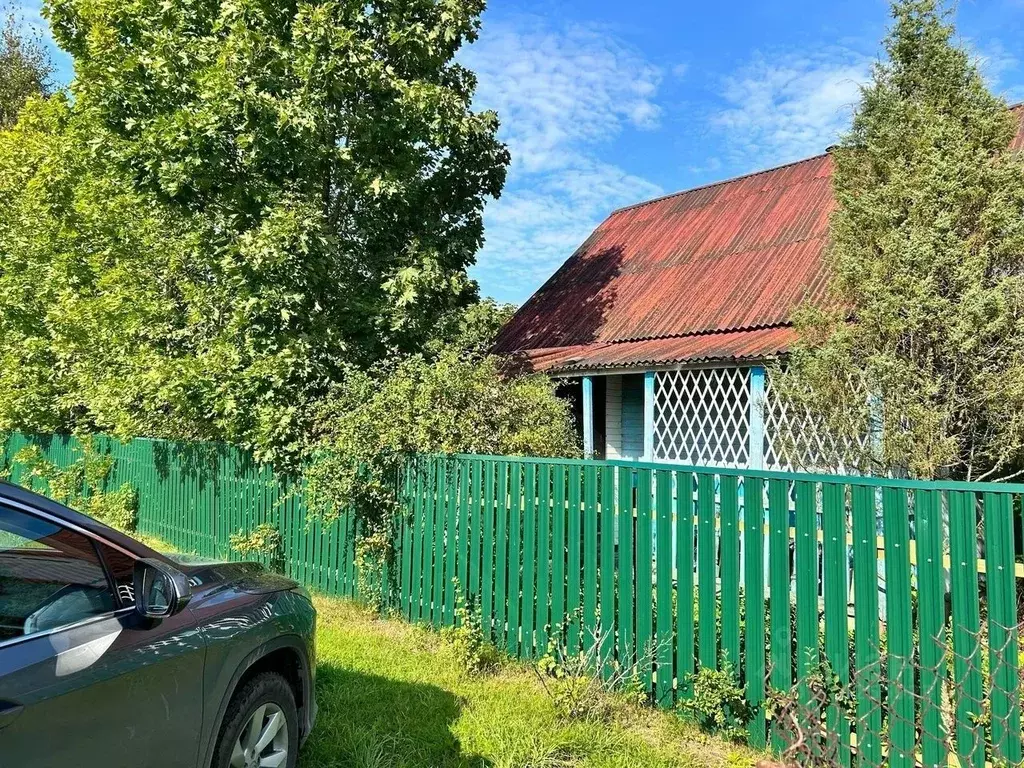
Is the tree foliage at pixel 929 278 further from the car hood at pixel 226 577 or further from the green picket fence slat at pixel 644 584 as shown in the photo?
the car hood at pixel 226 577

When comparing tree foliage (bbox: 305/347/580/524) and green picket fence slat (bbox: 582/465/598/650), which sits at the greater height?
tree foliage (bbox: 305/347/580/524)

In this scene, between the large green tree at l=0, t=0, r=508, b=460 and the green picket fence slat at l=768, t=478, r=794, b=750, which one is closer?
the green picket fence slat at l=768, t=478, r=794, b=750

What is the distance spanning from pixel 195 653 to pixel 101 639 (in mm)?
395

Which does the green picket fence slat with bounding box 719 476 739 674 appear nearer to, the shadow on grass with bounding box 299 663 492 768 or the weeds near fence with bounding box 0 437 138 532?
the shadow on grass with bounding box 299 663 492 768

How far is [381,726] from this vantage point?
12.6ft

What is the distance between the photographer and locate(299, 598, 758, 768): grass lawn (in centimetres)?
351

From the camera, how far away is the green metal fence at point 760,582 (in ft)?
10.0

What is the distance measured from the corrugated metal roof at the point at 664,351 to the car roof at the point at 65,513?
6.63 m

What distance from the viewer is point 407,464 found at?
18.8 feet

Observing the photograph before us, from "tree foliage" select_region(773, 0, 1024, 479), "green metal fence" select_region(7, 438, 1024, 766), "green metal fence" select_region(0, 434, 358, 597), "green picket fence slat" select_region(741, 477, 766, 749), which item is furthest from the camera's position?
"green metal fence" select_region(0, 434, 358, 597)

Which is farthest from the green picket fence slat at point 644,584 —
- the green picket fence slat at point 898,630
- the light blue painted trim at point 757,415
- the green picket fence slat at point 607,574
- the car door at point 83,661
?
the light blue painted trim at point 757,415

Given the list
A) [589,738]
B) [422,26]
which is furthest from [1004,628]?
[422,26]

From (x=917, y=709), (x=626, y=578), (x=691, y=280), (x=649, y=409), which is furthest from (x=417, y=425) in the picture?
(x=691, y=280)

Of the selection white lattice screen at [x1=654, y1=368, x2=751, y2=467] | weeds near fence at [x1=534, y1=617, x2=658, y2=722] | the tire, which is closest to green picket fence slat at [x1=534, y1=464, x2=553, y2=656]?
weeds near fence at [x1=534, y1=617, x2=658, y2=722]
